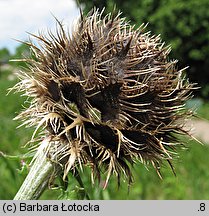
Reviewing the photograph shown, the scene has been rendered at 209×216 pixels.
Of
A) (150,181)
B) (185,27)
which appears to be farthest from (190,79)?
(150,181)

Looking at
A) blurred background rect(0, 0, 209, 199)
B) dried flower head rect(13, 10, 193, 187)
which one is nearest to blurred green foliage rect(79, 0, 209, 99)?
blurred background rect(0, 0, 209, 199)

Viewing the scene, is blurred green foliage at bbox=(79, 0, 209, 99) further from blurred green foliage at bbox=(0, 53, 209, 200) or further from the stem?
the stem

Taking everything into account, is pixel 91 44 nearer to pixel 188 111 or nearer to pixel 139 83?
pixel 139 83

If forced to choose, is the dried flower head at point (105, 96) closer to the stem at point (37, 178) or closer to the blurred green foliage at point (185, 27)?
the stem at point (37, 178)

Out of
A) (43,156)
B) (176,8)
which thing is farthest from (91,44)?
(176,8)

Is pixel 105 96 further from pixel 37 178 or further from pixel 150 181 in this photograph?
pixel 150 181

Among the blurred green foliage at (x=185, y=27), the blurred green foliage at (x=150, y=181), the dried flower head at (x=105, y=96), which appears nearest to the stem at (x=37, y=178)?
the dried flower head at (x=105, y=96)

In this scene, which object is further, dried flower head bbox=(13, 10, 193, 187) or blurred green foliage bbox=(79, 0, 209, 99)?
blurred green foliage bbox=(79, 0, 209, 99)
